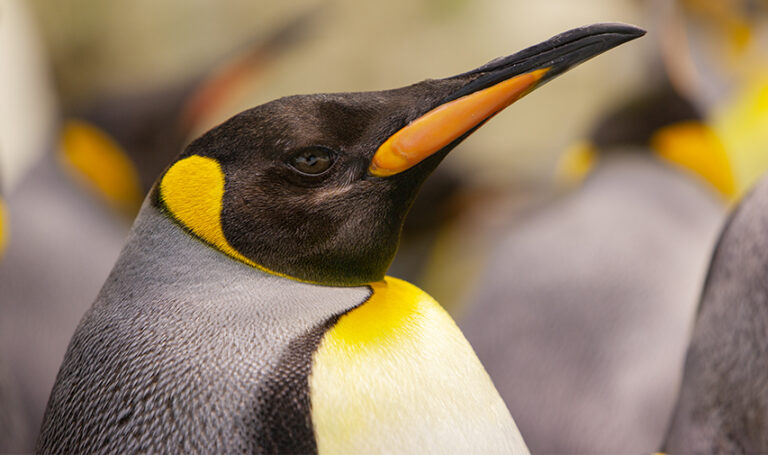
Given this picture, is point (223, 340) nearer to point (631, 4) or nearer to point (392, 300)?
point (392, 300)

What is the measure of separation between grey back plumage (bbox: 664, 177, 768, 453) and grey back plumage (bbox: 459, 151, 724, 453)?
0.37 meters

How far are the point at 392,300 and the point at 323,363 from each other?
134 mm

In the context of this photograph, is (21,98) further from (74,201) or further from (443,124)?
(443,124)

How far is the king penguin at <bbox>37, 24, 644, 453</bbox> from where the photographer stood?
0.70 meters

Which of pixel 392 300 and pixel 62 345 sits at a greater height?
pixel 392 300

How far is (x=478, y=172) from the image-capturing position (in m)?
2.84

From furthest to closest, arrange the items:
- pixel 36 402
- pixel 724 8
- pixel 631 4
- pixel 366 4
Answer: pixel 724 8, pixel 366 4, pixel 631 4, pixel 36 402

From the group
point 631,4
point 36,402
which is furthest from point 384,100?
point 631,4

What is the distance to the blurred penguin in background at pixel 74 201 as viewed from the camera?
1718 mm

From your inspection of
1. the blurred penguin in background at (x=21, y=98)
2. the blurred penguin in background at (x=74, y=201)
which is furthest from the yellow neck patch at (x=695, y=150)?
the blurred penguin in background at (x=21, y=98)

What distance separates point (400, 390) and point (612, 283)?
103 centimetres

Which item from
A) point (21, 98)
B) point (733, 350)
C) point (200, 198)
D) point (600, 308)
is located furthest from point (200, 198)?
point (21, 98)

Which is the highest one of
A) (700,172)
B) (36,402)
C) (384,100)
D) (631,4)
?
(384,100)

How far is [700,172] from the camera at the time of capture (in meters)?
1.95
